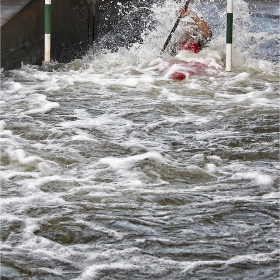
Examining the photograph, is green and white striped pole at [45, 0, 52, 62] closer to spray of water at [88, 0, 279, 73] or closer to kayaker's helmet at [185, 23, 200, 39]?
spray of water at [88, 0, 279, 73]

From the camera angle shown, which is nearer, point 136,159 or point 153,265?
point 153,265

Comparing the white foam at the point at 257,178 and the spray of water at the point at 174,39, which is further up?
the spray of water at the point at 174,39

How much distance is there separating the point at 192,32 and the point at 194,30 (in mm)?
44

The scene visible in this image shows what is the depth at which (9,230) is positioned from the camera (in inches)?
160

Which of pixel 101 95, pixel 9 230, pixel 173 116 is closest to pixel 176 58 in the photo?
pixel 101 95

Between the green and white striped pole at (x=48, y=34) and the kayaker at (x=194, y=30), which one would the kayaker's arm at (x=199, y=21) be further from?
the green and white striped pole at (x=48, y=34)

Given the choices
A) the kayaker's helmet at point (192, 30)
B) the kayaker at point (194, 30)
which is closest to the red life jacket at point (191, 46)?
the kayaker at point (194, 30)

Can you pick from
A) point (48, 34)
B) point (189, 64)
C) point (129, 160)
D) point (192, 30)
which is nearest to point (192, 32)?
point (192, 30)

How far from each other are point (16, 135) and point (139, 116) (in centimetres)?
140

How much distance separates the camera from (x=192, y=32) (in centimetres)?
1002

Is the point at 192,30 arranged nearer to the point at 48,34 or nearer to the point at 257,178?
the point at 48,34

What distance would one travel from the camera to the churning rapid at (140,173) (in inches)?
148

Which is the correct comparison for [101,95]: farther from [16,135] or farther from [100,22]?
[100,22]

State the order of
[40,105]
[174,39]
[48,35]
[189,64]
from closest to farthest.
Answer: [40,105] → [48,35] → [189,64] → [174,39]
